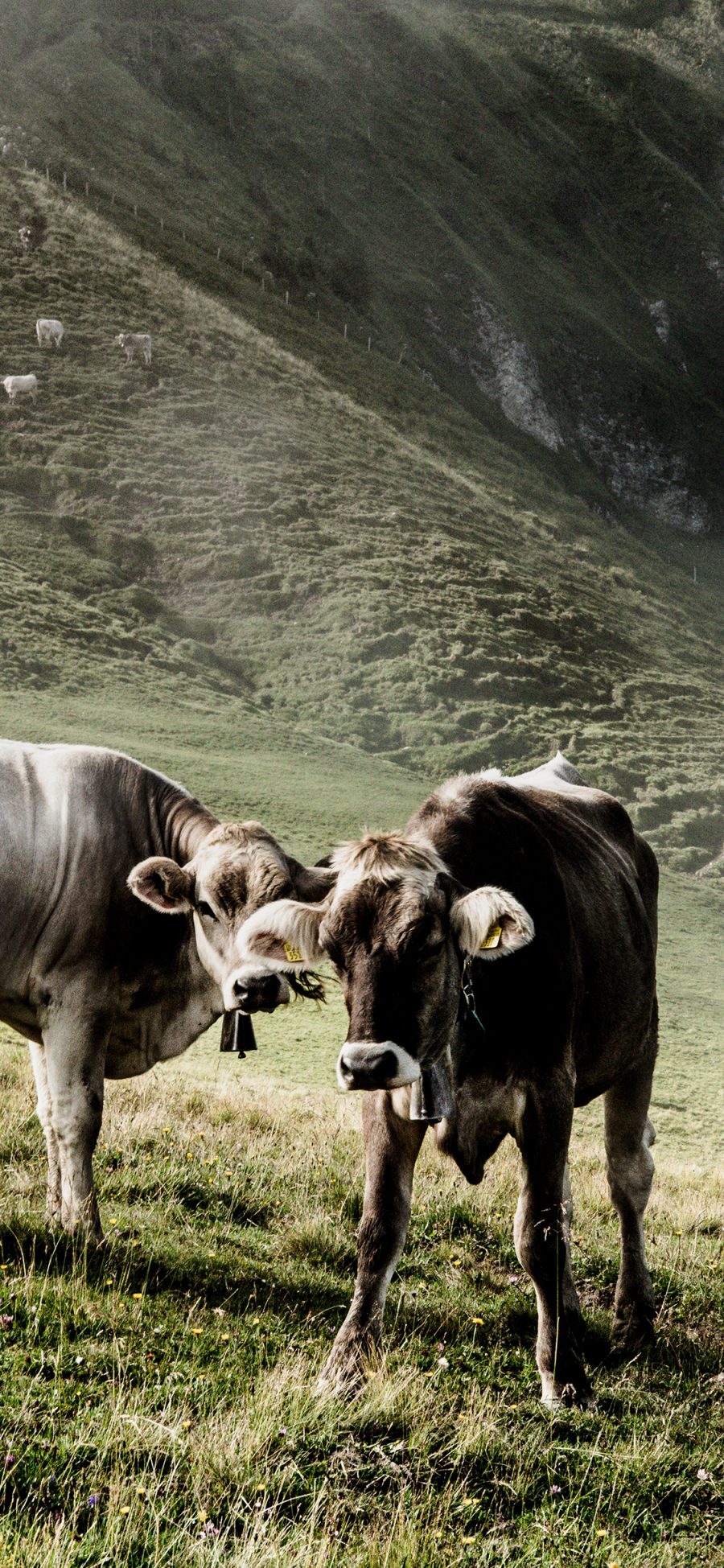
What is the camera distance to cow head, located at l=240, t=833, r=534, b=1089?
5.09 m

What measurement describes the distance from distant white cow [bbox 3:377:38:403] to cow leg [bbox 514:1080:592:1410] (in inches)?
2117

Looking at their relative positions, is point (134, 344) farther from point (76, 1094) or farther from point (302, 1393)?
point (302, 1393)

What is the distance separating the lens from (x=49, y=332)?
58.8 m

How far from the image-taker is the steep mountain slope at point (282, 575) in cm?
4325

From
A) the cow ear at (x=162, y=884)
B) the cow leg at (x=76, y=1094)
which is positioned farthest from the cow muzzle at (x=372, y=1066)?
the cow leg at (x=76, y=1094)

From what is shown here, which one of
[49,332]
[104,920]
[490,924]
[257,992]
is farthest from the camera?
[49,332]

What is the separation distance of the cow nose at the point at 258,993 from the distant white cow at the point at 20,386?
5264 centimetres

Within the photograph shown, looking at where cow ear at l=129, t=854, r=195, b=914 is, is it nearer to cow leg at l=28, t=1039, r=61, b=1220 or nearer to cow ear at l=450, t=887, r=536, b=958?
cow leg at l=28, t=1039, r=61, b=1220

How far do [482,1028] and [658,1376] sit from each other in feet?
7.90

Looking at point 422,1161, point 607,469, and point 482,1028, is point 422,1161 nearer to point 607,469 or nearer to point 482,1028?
point 482,1028

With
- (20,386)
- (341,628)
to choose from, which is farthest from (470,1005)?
(20,386)

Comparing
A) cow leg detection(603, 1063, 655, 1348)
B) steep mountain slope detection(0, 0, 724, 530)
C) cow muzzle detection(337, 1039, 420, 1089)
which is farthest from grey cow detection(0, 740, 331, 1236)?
steep mountain slope detection(0, 0, 724, 530)

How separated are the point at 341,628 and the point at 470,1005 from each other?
4324 cm

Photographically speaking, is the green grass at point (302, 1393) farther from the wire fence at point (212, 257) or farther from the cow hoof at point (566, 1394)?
the wire fence at point (212, 257)
